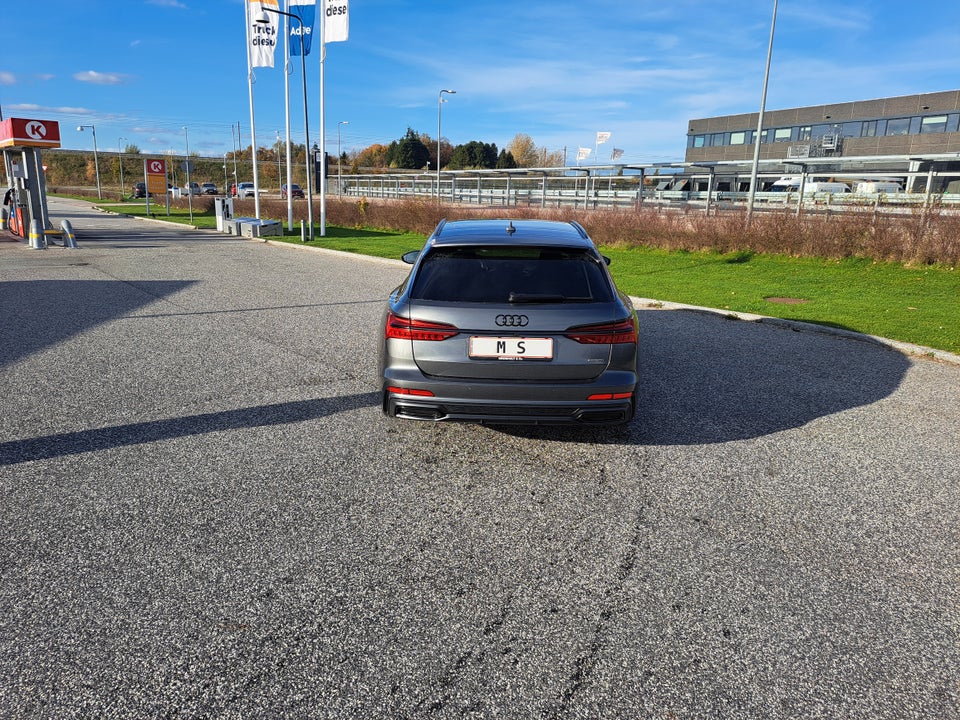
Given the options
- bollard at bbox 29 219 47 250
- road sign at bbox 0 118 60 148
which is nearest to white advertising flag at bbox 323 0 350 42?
road sign at bbox 0 118 60 148

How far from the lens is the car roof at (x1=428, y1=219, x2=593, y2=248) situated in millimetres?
4520

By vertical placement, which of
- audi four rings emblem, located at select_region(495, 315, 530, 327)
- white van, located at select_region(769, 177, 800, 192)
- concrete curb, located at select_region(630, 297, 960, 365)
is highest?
white van, located at select_region(769, 177, 800, 192)

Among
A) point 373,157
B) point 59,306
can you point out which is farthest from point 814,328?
point 373,157

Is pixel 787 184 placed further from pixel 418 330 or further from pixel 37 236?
pixel 418 330

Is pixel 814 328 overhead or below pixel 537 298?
below

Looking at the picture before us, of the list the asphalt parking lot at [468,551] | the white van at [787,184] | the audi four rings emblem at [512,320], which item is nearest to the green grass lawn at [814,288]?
the asphalt parking lot at [468,551]

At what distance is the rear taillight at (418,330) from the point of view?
4.17 m

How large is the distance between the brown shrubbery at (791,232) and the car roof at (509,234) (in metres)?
12.3

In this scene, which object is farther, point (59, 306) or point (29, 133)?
point (29, 133)

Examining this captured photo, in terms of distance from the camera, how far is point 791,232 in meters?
16.4

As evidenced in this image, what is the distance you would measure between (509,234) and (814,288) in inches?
378

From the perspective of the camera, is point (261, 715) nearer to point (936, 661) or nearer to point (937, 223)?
point (936, 661)

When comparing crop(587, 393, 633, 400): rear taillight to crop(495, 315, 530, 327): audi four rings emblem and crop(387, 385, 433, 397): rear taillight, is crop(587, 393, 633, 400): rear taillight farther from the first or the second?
crop(387, 385, 433, 397): rear taillight

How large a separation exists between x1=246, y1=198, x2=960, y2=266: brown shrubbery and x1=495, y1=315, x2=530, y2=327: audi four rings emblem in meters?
13.3
